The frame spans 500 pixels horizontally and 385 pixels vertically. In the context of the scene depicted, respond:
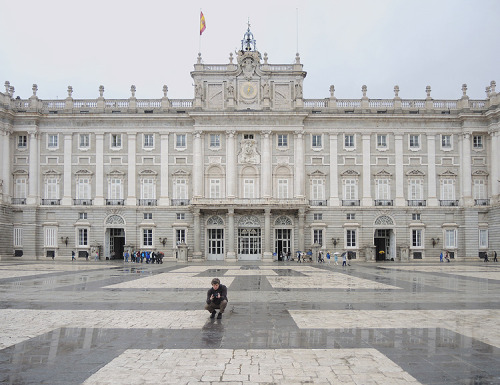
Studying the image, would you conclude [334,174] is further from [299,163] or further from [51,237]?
[51,237]

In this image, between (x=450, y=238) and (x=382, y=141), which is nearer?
(x=450, y=238)

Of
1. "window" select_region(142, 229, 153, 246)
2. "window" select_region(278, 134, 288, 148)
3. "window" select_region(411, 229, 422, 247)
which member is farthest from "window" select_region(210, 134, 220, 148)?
"window" select_region(411, 229, 422, 247)

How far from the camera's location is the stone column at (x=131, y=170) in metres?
51.8

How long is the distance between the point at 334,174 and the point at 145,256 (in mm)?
22182

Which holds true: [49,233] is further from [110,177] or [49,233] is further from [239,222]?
[239,222]

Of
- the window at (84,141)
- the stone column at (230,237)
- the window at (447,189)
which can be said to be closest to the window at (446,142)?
the window at (447,189)

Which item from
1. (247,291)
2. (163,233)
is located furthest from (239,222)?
(247,291)

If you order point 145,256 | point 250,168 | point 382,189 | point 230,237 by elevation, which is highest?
point 250,168

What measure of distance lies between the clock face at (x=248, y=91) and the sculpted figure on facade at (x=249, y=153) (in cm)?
508

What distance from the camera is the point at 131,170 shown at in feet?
171

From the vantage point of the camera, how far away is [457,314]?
12.9 metres

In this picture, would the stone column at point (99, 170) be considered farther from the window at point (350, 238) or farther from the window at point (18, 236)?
the window at point (350, 238)

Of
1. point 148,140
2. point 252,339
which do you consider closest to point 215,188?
point 148,140

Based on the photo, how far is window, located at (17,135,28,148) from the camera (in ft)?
172
